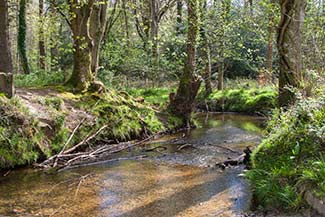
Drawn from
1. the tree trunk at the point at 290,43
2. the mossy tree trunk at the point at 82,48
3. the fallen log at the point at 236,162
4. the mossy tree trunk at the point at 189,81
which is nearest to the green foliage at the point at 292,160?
the fallen log at the point at 236,162

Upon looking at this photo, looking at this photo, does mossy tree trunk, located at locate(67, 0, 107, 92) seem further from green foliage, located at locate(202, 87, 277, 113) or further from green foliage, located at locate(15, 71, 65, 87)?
green foliage, located at locate(202, 87, 277, 113)

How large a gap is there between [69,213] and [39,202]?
817mm

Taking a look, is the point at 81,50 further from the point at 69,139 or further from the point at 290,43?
the point at 290,43

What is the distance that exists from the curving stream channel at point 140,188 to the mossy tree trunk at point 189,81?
373 centimetres

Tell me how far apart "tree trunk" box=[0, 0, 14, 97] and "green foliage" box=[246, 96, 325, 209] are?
6.19 m

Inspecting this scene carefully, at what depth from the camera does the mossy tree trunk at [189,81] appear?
568 inches

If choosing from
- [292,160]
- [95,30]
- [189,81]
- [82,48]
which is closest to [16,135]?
[82,48]

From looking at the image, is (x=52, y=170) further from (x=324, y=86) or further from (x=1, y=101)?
(x=324, y=86)

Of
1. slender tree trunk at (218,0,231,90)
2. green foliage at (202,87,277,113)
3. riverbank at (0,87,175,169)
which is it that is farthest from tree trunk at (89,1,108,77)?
green foliage at (202,87,277,113)

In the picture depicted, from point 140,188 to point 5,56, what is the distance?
4.94 metres

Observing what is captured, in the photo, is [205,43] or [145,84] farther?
[145,84]

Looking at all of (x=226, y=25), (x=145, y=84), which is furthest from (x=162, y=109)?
(x=145, y=84)

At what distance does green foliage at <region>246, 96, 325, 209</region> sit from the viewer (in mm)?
5566

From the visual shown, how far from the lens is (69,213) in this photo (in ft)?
20.5
